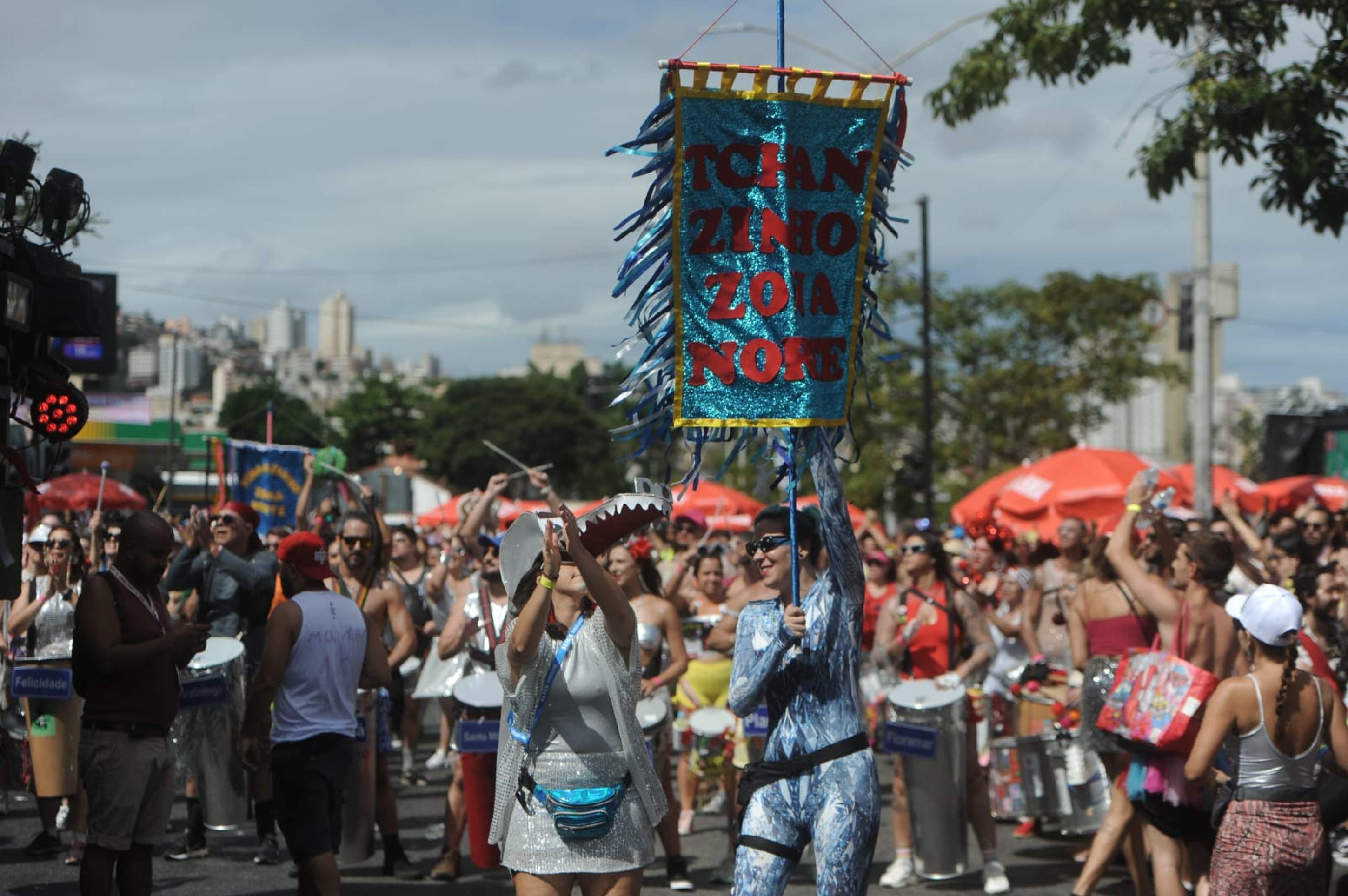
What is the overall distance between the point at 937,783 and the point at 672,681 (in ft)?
4.91

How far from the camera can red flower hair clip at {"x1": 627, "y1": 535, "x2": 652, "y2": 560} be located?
28.8 feet

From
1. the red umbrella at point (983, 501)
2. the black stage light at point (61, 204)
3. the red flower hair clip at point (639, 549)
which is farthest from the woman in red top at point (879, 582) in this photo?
the red umbrella at point (983, 501)

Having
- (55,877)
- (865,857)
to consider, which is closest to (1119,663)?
(865,857)

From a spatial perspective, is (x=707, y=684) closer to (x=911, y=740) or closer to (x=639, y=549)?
(x=639, y=549)

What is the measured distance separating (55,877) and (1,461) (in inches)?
131

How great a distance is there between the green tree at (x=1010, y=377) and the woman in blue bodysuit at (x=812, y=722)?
95.9 ft

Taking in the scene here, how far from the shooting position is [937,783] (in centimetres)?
865

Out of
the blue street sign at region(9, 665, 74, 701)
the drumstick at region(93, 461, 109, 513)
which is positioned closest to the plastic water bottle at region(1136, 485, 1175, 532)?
the blue street sign at region(9, 665, 74, 701)

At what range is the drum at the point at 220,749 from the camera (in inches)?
335

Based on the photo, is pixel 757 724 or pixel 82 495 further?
pixel 82 495

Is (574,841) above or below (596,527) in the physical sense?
below

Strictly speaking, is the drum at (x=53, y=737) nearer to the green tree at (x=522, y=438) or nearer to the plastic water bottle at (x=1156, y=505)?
the plastic water bottle at (x=1156, y=505)

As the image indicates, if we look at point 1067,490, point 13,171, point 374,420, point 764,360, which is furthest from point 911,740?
point 374,420

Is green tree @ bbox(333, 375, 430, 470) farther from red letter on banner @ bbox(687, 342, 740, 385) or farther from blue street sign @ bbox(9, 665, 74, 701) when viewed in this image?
red letter on banner @ bbox(687, 342, 740, 385)
